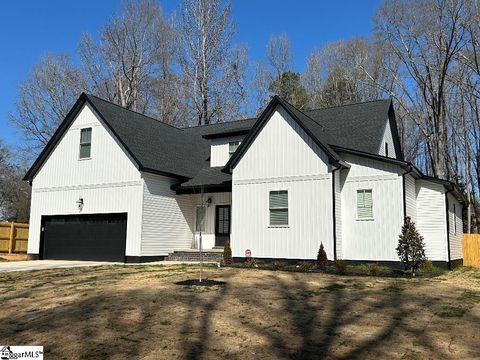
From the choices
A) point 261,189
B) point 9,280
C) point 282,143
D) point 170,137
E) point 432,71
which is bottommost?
point 9,280

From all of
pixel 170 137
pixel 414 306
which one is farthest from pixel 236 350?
pixel 170 137

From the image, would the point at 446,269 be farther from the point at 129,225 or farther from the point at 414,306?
the point at 129,225

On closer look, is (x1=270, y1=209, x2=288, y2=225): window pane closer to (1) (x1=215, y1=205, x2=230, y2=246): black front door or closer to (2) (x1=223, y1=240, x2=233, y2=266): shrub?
(2) (x1=223, y1=240, x2=233, y2=266): shrub

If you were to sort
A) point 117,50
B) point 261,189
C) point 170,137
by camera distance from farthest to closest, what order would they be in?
point 117,50
point 170,137
point 261,189

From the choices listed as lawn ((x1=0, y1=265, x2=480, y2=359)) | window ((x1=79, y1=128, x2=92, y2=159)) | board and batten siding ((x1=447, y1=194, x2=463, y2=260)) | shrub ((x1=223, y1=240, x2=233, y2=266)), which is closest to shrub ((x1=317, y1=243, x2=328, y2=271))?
lawn ((x1=0, y1=265, x2=480, y2=359))

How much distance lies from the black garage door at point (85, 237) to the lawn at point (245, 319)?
9021mm

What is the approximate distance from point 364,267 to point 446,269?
4.02 meters

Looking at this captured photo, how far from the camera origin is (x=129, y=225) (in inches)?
793

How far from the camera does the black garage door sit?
67.9 ft

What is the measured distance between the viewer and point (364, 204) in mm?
17328

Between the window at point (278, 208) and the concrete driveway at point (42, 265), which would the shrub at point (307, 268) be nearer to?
the window at point (278, 208)

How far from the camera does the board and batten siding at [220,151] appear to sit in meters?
22.6

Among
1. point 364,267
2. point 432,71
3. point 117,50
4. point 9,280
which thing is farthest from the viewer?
point 117,50

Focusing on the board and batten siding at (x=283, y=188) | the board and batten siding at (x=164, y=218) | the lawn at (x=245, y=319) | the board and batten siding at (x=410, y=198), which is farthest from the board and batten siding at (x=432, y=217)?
the board and batten siding at (x=164, y=218)
